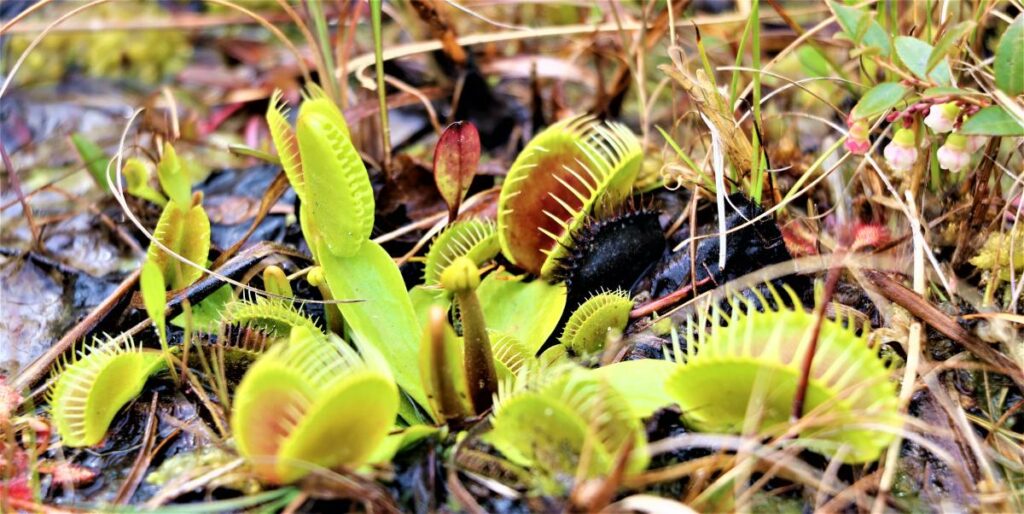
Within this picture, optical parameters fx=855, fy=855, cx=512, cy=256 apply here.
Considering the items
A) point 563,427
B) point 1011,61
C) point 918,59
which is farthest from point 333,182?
point 1011,61

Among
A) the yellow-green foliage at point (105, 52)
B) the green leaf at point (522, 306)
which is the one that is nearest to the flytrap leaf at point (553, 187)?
the green leaf at point (522, 306)

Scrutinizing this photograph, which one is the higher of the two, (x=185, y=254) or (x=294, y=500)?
(x=185, y=254)

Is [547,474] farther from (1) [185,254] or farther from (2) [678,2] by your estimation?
(2) [678,2]

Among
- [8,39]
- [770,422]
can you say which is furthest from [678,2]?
[8,39]

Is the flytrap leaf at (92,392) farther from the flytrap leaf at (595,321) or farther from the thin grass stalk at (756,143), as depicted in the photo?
the thin grass stalk at (756,143)

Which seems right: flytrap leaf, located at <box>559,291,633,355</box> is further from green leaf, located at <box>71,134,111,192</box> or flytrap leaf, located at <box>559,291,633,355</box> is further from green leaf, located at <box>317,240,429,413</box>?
green leaf, located at <box>71,134,111,192</box>

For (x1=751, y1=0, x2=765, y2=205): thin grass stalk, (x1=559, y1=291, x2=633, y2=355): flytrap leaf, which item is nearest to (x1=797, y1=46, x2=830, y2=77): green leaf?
(x1=751, y1=0, x2=765, y2=205): thin grass stalk
